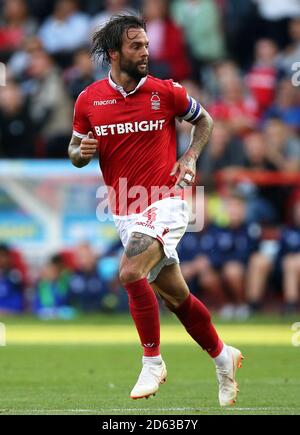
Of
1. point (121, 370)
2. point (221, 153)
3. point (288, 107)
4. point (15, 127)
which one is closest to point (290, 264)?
point (221, 153)

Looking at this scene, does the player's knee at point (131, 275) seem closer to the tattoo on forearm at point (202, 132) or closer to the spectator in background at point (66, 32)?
the tattoo on forearm at point (202, 132)

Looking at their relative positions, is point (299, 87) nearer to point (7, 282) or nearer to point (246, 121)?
point (246, 121)

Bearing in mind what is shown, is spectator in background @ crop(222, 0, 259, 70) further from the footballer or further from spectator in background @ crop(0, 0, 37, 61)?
the footballer

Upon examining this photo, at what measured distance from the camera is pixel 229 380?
7969 mm

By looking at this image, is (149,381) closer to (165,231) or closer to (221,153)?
(165,231)

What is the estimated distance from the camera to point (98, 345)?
12641mm

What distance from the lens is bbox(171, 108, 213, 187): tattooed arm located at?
25.8 feet

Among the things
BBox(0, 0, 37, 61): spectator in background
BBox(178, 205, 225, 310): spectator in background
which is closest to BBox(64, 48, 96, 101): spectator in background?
BBox(0, 0, 37, 61): spectator in background

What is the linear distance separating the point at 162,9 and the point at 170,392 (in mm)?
11752

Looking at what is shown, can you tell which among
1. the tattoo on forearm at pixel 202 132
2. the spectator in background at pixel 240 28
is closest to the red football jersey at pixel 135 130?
the tattoo on forearm at pixel 202 132

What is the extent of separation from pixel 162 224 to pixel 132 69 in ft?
3.70

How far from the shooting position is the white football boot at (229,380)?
7.84 meters

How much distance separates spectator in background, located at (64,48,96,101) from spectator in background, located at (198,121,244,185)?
95.5 inches

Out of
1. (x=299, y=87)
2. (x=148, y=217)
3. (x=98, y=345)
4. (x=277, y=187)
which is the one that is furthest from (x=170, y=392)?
(x=299, y=87)
